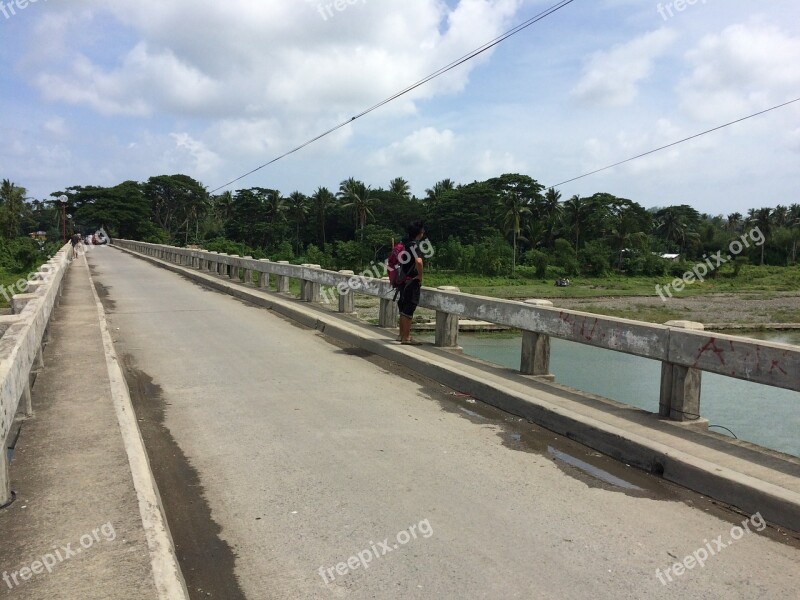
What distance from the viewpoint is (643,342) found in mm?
6371

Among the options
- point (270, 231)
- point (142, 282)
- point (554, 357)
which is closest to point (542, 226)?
point (270, 231)

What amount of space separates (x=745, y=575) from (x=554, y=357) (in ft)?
77.6

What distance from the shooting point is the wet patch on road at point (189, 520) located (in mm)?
3625

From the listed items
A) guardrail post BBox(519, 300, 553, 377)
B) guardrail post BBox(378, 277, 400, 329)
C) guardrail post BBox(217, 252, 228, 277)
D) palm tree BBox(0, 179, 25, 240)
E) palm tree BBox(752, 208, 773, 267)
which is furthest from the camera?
palm tree BBox(752, 208, 773, 267)

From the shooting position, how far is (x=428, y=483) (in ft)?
16.5

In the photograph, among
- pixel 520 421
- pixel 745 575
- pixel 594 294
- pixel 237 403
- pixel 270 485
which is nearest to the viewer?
pixel 745 575

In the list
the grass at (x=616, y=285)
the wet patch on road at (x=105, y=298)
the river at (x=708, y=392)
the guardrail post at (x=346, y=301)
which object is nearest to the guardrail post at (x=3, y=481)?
the river at (x=708, y=392)

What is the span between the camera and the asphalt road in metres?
3.67

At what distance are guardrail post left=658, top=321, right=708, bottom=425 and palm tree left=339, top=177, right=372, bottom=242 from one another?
81.4 meters

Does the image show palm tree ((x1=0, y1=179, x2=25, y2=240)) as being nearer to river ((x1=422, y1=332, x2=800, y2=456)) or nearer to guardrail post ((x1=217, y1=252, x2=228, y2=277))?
guardrail post ((x1=217, y1=252, x2=228, y2=277))

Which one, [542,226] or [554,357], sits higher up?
[542,226]

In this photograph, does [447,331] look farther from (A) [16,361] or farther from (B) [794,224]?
(B) [794,224]

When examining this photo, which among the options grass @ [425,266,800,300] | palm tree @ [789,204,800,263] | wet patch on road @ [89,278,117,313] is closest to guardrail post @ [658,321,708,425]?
wet patch on road @ [89,278,117,313]

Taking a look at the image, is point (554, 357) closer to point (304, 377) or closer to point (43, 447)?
point (304, 377)
